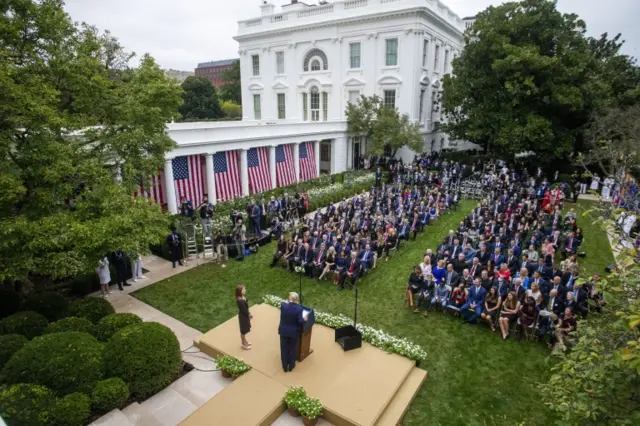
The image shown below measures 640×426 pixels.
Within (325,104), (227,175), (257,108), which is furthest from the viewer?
(257,108)

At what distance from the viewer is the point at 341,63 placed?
34375 millimetres

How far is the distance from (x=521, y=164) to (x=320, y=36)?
20731mm

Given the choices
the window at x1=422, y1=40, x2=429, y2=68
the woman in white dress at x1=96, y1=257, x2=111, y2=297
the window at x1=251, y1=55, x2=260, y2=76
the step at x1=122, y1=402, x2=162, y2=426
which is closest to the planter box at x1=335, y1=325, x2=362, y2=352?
the step at x1=122, y1=402, x2=162, y2=426

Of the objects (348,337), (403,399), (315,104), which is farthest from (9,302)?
(315,104)

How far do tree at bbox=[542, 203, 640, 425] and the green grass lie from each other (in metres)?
0.71

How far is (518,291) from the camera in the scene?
987 centimetres

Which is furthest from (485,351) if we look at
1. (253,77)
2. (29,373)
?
(253,77)

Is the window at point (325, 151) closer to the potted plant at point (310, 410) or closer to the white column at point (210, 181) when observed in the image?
the white column at point (210, 181)

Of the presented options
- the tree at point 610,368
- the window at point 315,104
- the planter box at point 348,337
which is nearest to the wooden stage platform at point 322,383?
the planter box at point 348,337

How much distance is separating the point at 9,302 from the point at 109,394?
18.2 feet

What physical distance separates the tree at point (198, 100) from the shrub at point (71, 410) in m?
55.9

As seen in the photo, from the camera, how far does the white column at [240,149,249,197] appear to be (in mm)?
21800

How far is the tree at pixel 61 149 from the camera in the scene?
7832mm

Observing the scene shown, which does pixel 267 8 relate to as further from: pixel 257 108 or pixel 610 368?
pixel 610 368
